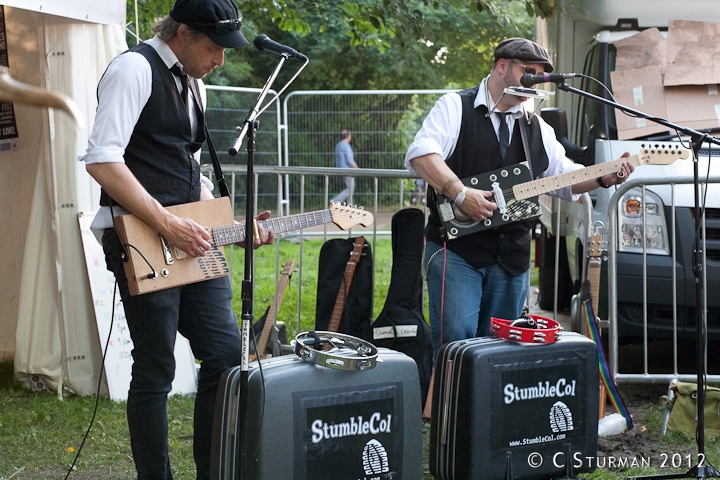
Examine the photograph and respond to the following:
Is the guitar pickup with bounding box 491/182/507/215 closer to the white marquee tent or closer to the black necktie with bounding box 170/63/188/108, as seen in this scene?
the black necktie with bounding box 170/63/188/108

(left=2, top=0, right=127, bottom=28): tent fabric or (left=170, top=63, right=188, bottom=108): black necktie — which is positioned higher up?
(left=2, top=0, right=127, bottom=28): tent fabric

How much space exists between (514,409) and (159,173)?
171 cm

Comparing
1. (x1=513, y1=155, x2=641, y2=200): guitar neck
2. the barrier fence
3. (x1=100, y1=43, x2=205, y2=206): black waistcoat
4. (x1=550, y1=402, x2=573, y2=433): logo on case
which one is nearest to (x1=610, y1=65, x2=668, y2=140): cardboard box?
(x1=513, y1=155, x2=641, y2=200): guitar neck

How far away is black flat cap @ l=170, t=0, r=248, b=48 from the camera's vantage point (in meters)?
3.08

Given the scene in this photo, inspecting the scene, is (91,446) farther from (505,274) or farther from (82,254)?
(505,274)

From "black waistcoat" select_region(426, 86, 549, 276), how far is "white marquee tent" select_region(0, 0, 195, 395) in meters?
2.29

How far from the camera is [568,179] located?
4059 mm

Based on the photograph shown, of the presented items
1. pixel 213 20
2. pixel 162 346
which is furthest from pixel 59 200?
pixel 213 20

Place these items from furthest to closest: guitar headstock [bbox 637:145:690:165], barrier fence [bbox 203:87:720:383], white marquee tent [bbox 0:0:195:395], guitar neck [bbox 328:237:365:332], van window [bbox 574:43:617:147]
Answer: barrier fence [bbox 203:87:720:383]
van window [bbox 574:43:617:147]
guitar neck [bbox 328:237:365:332]
white marquee tent [bbox 0:0:195:395]
guitar headstock [bbox 637:145:690:165]

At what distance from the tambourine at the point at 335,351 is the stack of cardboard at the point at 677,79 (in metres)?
3.02

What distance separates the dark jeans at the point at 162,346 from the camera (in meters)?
3.12

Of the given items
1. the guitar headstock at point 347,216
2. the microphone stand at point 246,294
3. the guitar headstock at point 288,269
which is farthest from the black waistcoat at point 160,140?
the guitar headstock at point 288,269

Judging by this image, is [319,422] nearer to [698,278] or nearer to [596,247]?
[698,278]

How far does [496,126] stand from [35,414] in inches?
118
